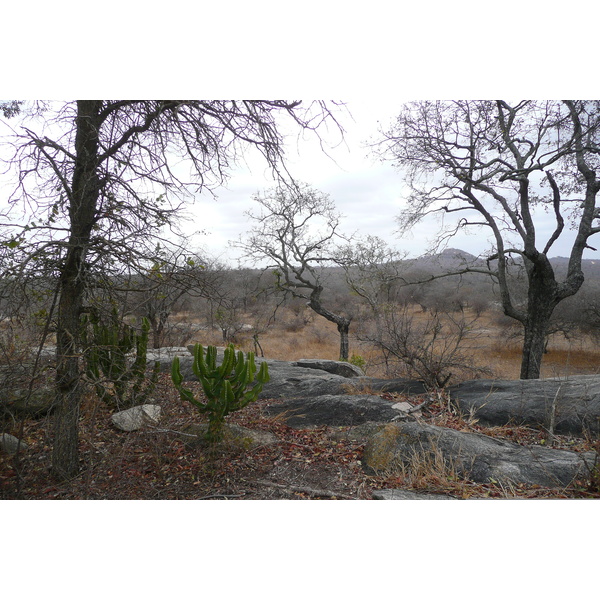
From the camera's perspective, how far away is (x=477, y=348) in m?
5.12

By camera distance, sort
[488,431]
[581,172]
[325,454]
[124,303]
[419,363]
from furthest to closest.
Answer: [581,172], [419,363], [488,431], [325,454], [124,303]

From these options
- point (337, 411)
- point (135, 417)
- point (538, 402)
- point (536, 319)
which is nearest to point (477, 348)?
point (536, 319)

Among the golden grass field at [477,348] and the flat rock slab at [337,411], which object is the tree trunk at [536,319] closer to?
the golden grass field at [477,348]

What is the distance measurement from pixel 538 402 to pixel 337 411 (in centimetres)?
168

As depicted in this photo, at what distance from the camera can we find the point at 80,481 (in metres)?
2.92

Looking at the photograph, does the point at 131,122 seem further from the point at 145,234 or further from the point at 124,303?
the point at 124,303

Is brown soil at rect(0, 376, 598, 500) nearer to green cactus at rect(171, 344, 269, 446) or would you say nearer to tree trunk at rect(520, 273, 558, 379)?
green cactus at rect(171, 344, 269, 446)

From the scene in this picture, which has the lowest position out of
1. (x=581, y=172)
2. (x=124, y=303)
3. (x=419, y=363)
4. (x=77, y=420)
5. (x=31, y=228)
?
(x=77, y=420)

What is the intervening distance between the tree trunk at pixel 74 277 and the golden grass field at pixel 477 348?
13.0ft

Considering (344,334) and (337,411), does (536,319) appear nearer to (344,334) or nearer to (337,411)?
(337,411)

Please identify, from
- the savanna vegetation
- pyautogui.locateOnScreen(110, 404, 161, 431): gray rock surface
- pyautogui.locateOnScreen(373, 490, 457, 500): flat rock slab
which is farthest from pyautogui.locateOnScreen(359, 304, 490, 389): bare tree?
pyautogui.locateOnScreen(110, 404, 161, 431): gray rock surface

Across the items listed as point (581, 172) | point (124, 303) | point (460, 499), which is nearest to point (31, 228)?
point (124, 303)

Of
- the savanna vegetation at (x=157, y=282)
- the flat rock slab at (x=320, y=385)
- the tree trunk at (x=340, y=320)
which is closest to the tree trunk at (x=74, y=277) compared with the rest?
the savanna vegetation at (x=157, y=282)

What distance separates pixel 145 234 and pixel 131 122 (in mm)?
985
